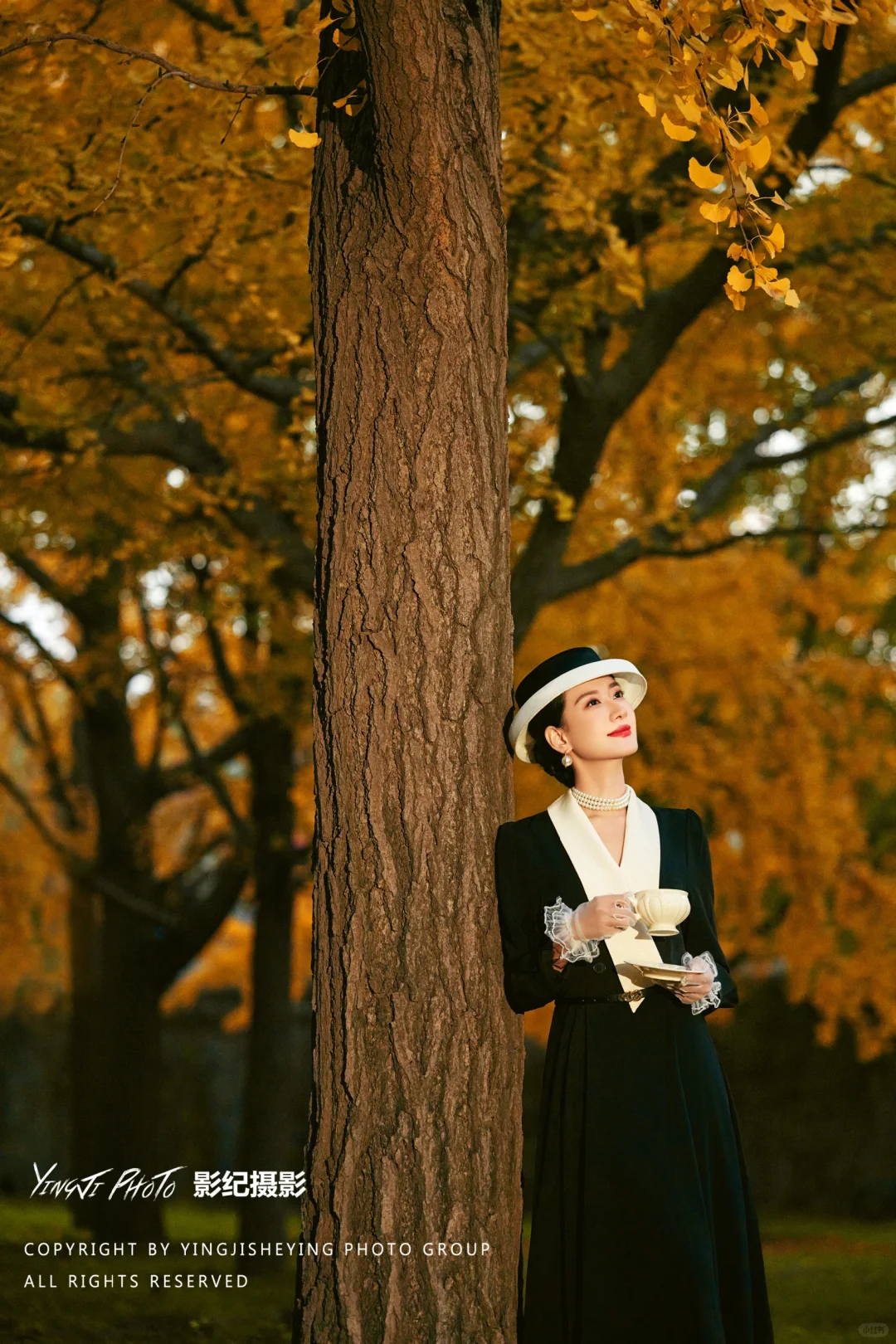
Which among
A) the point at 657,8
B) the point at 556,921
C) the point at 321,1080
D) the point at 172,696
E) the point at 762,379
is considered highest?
the point at 762,379

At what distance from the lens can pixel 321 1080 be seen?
2906mm

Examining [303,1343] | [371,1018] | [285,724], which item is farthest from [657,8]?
[285,724]

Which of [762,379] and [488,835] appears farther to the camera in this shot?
[762,379]

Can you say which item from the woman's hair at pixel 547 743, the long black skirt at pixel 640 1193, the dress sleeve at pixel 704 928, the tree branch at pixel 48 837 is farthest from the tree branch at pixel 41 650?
the long black skirt at pixel 640 1193

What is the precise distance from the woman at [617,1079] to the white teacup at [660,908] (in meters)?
0.03

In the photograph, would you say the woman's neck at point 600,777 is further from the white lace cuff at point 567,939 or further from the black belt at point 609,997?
the black belt at point 609,997

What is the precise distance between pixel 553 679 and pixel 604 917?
23.3 inches

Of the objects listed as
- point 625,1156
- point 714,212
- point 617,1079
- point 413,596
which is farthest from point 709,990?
point 714,212

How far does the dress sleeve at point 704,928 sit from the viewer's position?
3.07 metres

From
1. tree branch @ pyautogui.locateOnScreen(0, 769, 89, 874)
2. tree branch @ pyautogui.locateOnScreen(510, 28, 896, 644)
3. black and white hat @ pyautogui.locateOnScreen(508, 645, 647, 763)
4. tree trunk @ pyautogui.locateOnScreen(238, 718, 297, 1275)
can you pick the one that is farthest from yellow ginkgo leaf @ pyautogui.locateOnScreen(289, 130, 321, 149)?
tree branch @ pyautogui.locateOnScreen(0, 769, 89, 874)

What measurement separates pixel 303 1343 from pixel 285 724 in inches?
241

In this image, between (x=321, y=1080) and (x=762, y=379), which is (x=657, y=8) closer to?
(x=321, y=1080)

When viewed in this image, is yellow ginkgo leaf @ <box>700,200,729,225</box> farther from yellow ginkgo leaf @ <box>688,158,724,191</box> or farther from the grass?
the grass

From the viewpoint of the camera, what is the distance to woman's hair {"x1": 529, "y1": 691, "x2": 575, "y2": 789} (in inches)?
127
